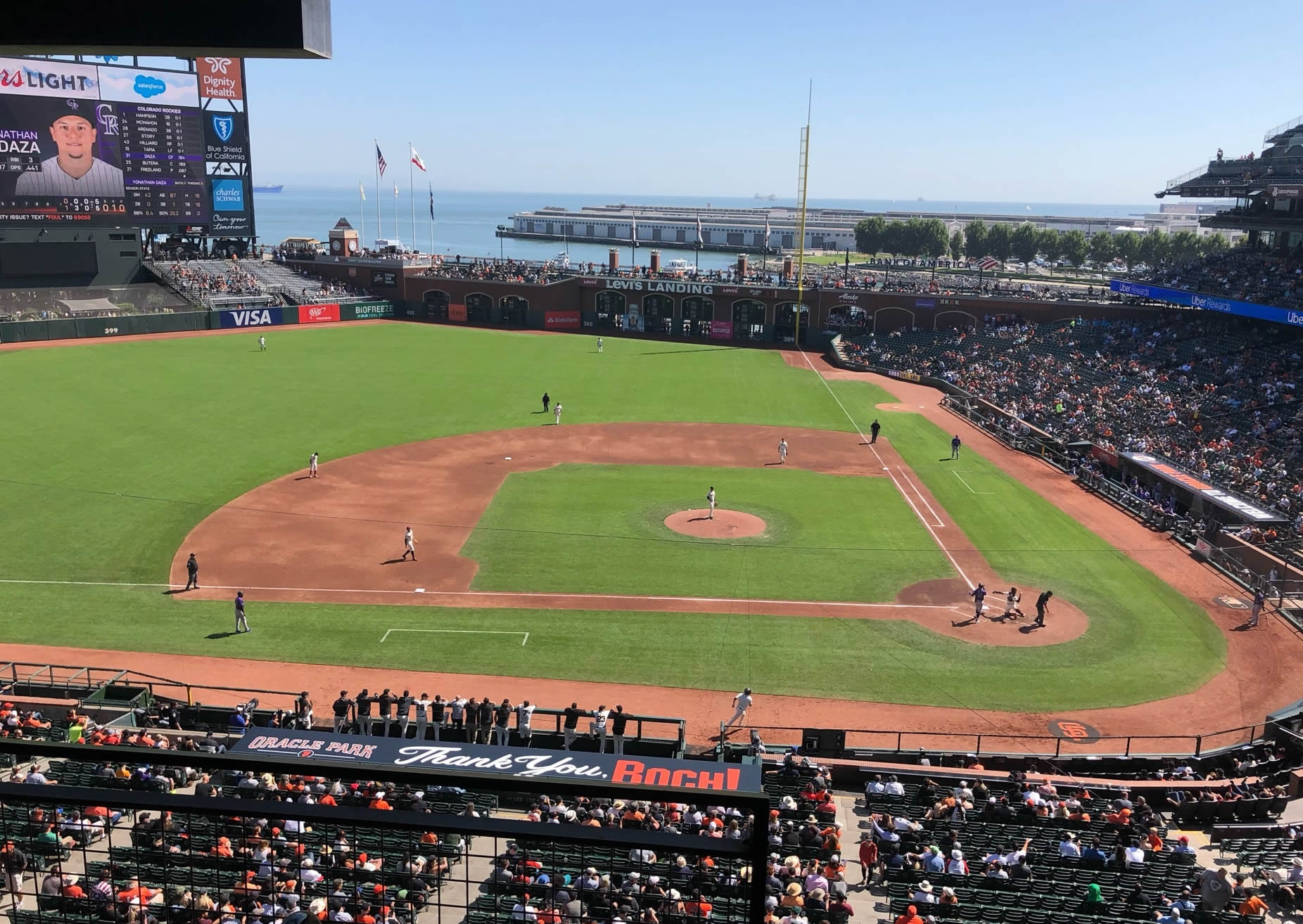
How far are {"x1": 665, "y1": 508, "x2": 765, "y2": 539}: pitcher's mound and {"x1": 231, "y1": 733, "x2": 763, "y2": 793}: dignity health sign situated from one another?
17.6 m

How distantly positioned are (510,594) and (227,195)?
5998 cm

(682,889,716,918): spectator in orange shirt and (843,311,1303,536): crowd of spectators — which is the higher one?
(682,889,716,918): spectator in orange shirt

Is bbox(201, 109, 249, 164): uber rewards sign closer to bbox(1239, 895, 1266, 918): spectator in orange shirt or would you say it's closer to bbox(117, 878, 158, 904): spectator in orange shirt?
bbox(117, 878, 158, 904): spectator in orange shirt

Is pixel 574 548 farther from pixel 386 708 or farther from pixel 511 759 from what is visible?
pixel 511 759

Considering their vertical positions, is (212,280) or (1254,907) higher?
(212,280)

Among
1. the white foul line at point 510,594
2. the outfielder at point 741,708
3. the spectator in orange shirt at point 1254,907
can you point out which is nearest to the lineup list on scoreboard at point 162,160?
the white foul line at point 510,594

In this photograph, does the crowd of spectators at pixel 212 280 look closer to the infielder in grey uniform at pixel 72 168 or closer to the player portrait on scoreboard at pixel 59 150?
the player portrait on scoreboard at pixel 59 150

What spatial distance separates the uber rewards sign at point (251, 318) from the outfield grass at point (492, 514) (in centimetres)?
961

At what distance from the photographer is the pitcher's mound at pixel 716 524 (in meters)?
35.0

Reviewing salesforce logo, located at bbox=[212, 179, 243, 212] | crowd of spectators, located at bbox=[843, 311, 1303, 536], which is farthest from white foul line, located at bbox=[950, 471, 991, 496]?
salesforce logo, located at bbox=[212, 179, 243, 212]

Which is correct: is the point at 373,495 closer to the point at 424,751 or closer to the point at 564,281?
the point at 424,751

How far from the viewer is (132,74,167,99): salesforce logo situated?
223 feet

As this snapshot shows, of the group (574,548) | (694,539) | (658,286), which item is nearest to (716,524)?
(694,539)

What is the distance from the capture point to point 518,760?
1703 cm
